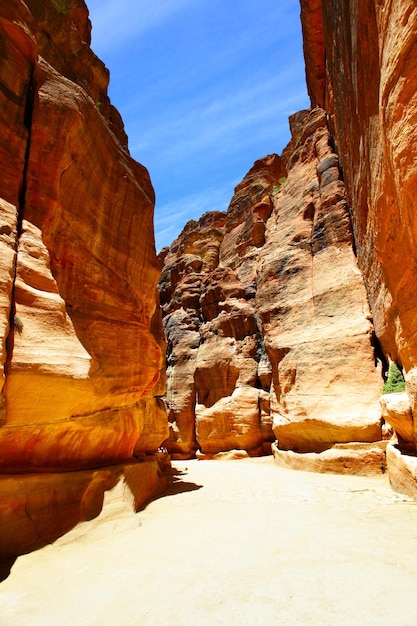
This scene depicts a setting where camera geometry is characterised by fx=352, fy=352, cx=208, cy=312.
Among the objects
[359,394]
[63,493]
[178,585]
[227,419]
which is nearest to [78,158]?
[63,493]

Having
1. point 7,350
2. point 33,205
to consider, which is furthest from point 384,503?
point 33,205

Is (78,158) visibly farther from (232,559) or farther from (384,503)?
(384,503)

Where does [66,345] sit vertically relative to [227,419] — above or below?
above

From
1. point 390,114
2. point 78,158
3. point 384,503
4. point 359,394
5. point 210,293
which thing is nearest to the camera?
point 390,114

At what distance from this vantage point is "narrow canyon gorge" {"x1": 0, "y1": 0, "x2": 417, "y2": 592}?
5.70 meters

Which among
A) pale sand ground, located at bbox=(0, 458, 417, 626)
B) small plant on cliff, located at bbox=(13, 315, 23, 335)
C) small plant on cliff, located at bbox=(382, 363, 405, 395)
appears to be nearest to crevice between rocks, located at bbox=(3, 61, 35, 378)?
small plant on cliff, located at bbox=(13, 315, 23, 335)

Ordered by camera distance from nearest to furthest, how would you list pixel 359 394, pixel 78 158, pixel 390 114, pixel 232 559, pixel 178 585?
pixel 178 585 → pixel 232 559 → pixel 390 114 → pixel 78 158 → pixel 359 394

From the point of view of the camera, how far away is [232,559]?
14.5 ft

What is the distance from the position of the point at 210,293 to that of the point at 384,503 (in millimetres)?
17971

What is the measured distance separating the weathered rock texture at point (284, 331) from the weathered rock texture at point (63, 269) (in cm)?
628

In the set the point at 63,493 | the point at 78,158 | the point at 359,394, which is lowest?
the point at 63,493

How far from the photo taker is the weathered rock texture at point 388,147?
175 inches

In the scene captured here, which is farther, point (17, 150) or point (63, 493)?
point (17, 150)

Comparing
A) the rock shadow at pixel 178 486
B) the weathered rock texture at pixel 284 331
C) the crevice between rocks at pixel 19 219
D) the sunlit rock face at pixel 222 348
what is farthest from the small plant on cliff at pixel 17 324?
the sunlit rock face at pixel 222 348
